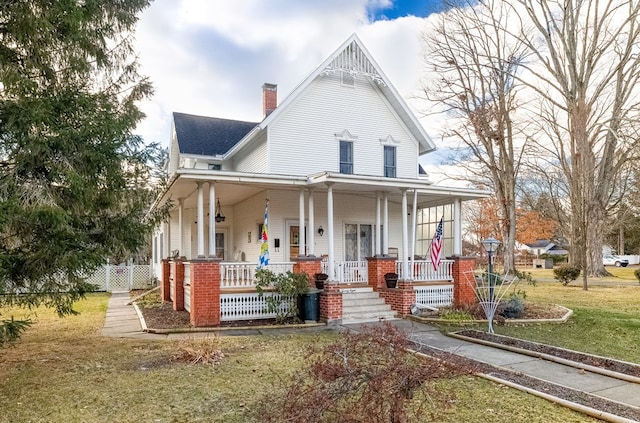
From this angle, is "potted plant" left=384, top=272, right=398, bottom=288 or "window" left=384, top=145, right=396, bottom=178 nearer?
"potted plant" left=384, top=272, right=398, bottom=288

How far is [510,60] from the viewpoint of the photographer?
25.9 meters

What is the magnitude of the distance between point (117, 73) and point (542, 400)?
970cm

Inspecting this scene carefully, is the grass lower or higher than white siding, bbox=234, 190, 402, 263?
lower

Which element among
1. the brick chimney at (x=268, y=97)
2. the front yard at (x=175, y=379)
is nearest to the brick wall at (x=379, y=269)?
the front yard at (x=175, y=379)

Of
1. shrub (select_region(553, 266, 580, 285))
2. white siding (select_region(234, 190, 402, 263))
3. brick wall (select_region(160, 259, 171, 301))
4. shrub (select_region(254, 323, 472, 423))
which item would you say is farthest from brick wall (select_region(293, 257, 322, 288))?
shrub (select_region(553, 266, 580, 285))

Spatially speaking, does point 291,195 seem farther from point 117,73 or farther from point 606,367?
point 606,367

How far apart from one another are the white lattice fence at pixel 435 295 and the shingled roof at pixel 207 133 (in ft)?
30.9

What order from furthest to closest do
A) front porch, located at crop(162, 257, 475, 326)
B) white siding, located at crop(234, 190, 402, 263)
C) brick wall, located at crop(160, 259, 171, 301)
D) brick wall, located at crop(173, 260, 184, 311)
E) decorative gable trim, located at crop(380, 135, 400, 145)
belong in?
1. decorative gable trim, located at crop(380, 135, 400, 145)
2. brick wall, located at crop(160, 259, 171, 301)
3. white siding, located at crop(234, 190, 402, 263)
4. brick wall, located at crop(173, 260, 184, 311)
5. front porch, located at crop(162, 257, 475, 326)

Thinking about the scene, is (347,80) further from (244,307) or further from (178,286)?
(178,286)

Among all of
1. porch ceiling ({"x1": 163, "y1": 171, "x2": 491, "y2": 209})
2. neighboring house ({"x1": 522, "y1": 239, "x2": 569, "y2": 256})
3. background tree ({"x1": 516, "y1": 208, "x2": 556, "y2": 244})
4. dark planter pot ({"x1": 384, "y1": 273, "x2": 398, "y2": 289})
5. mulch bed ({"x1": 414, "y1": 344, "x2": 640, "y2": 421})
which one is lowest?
neighboring house ({"x1": 522, "y1": 239, "x2": 569, "y2": 256})

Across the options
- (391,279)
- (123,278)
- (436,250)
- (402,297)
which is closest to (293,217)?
(391,279)

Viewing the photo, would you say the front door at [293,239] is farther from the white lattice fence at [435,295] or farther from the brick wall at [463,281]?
the brick wall at [463,281]

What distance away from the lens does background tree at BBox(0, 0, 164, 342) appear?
22.1 feet

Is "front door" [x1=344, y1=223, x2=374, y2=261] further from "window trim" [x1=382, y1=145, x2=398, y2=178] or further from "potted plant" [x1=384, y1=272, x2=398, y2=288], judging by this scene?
"potted plant" [x1=384, y1=272, x2=398, y2=288]
